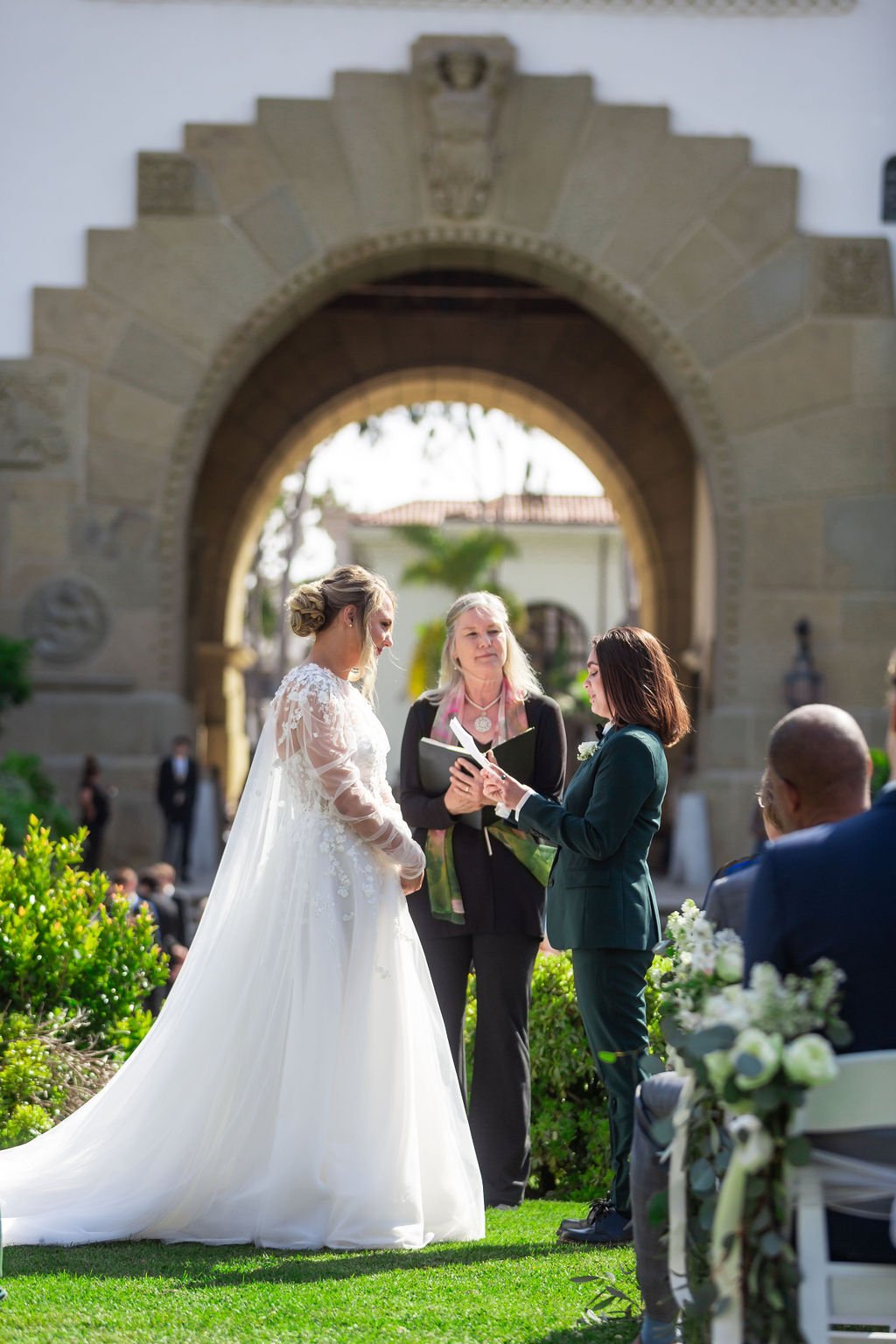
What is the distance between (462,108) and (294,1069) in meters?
12.4

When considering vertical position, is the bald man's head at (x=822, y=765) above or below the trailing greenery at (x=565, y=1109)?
above

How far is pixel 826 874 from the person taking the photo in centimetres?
315

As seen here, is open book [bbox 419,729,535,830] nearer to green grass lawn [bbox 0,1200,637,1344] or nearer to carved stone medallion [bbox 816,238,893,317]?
green grass lawn [bbox 0,1200,637,1344]

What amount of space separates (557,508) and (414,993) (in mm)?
49311

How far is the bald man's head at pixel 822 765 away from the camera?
344 cm

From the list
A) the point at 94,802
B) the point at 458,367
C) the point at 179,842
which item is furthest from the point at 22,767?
the point at 458,367

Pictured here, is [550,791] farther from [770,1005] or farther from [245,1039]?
[770,1005]

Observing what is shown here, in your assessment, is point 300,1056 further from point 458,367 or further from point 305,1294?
point 458,367

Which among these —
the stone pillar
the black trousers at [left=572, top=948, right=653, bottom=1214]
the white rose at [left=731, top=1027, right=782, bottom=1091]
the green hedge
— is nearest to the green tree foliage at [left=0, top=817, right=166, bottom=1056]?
the green hedge

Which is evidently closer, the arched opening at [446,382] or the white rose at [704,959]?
the white rose at [704,959]

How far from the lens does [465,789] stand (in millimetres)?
5770

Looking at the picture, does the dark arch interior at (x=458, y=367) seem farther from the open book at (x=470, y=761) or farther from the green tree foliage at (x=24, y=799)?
the open book at (x=470, y=761)

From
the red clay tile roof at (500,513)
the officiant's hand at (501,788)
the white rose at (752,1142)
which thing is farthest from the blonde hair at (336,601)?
the red clay tile roof at (500,513)

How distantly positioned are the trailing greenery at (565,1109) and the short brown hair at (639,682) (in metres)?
1.88
